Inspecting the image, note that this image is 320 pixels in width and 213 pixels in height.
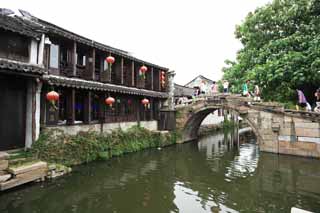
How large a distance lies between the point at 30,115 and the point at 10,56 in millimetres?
2340

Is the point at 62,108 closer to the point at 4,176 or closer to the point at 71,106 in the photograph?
the point at 71,106

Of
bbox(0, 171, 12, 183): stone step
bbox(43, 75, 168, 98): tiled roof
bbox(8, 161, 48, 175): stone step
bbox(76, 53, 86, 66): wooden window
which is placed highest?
bbox(76, 53, 86, 66): wooden window

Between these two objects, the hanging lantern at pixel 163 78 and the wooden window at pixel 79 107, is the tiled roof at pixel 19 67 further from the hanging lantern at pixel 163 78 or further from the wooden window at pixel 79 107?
the hanging lantern at pixel 163 78

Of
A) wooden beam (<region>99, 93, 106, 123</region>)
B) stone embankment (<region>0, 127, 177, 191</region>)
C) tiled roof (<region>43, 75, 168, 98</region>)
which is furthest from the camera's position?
wooden beam (<region>99, 93, 106, 123</region>)

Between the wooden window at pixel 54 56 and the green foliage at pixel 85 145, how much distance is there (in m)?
3.11

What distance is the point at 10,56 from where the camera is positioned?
25.7 feet

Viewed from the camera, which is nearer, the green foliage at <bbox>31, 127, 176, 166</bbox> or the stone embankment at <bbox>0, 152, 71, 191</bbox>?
the stone embankment at <bbox>0, 152, 71, 191</bbox>

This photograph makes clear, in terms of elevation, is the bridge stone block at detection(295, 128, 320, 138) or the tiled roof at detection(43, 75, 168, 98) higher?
the tiled roof at detection(43, 75, 168, 98)

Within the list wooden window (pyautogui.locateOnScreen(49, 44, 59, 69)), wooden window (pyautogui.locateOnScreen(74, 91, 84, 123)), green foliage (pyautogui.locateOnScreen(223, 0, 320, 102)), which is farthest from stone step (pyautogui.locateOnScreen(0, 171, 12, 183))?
green foliage (pyautogui.locateOnScreen(223, 0, 320, 102))

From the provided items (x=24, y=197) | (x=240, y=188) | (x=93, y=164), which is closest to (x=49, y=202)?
(x=24, y=197)

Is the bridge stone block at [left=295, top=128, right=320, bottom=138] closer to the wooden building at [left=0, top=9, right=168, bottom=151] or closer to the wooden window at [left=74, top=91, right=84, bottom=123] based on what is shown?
the wooden building at [left=0, top=9, right=168, bottom=151]

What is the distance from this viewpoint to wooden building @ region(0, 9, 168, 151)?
7.87 metres

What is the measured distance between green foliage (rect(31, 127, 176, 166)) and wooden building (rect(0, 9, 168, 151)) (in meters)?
0.64

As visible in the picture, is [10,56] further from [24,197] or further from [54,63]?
[24,197]
